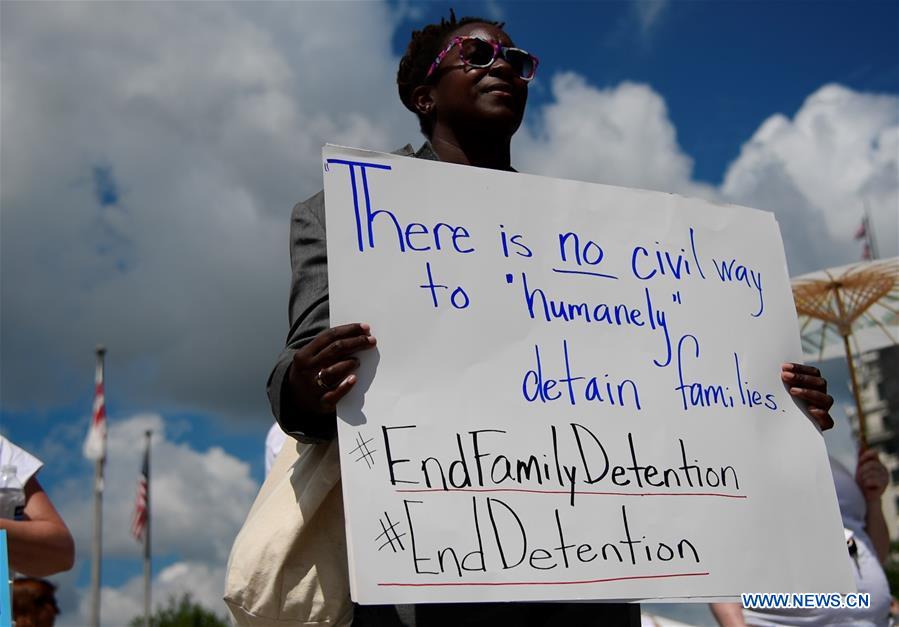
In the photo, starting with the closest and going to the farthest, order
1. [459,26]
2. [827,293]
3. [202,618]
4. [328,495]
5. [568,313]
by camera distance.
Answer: [328,495] < [568,313] < [459,26] < [827,293] < [202,618]

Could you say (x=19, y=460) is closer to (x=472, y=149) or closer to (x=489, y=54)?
(x=472, y=149)

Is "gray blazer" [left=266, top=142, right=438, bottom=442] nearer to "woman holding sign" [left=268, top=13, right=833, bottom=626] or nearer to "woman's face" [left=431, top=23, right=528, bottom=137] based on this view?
"woman holding sign" [left=268, top=13, right=833, bottom=626]

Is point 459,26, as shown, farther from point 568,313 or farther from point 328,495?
point 328,495

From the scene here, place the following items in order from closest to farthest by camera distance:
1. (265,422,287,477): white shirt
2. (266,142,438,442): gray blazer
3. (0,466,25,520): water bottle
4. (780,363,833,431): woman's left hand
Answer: (266,142,438,442): gray blazer
(780,363,833,431): woman's left hand
(0,466,25,520): water bottle
(265,422,287,477): white shirt

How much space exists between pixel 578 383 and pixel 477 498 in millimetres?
334

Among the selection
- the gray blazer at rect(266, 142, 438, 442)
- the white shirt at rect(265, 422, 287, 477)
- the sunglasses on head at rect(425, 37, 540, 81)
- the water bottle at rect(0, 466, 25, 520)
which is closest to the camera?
the gray blazer at rect(266, 142, 438, 442)

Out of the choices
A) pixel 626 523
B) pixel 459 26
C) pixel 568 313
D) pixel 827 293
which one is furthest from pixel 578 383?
pixel 827 293

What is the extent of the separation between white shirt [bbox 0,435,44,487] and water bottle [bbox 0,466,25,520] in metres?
0.02

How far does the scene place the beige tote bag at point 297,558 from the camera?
1647 millimetres

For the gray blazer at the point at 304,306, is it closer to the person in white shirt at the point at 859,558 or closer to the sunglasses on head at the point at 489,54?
the sunglasses on head at the point at 489,54

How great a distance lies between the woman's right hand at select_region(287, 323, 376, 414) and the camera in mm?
1607

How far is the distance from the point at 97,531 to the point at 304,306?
1884 cm

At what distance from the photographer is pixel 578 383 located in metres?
1.84

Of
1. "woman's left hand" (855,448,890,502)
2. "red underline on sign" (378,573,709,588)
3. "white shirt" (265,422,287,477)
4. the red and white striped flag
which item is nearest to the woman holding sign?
"red underline on sign" (378,573,709,588)
